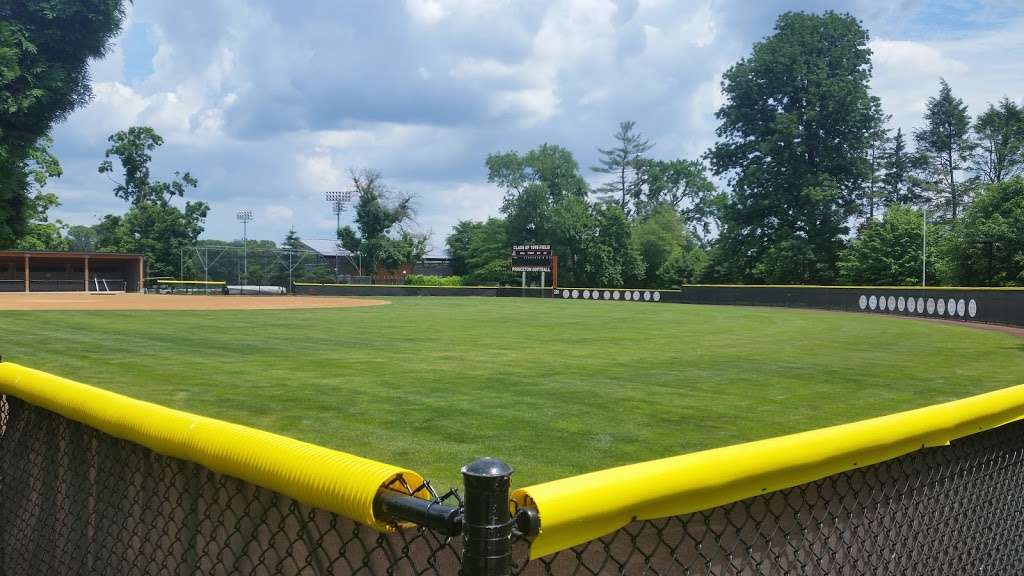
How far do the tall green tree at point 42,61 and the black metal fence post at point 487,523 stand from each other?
52.7ft

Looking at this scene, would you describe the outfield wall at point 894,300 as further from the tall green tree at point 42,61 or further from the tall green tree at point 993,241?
the tall green tree at point 42,61

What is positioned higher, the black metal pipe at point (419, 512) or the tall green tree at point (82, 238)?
the tall green tree at point (82, 238)

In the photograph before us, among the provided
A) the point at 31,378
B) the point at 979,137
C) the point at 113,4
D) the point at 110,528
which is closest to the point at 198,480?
the point at 110,528

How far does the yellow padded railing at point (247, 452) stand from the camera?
1.74 meters

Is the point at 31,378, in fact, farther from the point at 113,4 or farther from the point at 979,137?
the point at 979,137

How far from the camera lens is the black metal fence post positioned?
157 cm

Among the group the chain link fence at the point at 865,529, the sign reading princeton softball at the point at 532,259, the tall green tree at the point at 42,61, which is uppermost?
the tall green tree at the point at 42,61

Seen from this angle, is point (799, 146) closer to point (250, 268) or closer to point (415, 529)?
point (250, 268)

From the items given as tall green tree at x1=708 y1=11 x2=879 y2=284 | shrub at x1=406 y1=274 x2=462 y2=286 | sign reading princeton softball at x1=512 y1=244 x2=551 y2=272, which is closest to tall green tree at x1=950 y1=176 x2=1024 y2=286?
tall green tree at x1=708 y1=11 x2=879 y2=284

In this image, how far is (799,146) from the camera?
214 ft

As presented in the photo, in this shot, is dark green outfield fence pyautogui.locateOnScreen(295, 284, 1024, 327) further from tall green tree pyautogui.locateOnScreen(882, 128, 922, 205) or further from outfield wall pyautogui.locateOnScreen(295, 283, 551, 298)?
tall green tree pyautogui.locateOnScreen(882, 128, 922, 205)

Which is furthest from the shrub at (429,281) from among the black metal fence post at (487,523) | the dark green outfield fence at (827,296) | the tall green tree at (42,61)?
the black metal fence post at (487,523)

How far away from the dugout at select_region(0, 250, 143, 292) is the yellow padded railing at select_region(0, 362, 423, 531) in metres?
71.0

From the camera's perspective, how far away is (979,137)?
79.2 m
